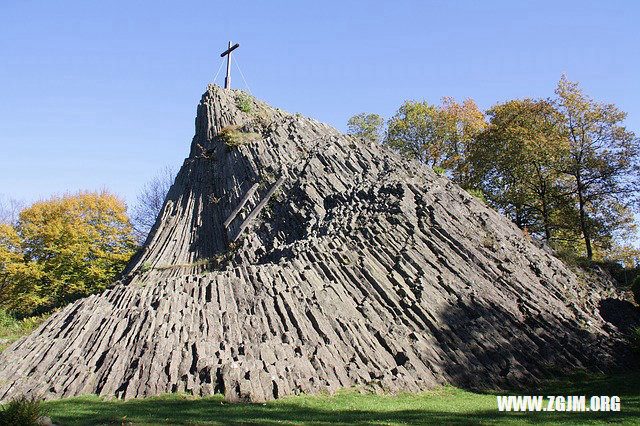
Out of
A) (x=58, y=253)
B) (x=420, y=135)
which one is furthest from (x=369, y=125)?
(x=58, y=253)

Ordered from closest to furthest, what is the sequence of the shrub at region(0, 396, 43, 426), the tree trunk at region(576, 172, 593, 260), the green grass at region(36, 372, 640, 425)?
the shrub at region(0, 396, 43, 426) < the green grass at region(36, 372, 640, 425) < the tree trunk at region(576, 172, 593, 260)

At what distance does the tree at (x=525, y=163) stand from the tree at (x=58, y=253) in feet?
91.4

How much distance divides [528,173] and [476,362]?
19.2m

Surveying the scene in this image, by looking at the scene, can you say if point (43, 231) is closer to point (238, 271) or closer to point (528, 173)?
point (238, 271)

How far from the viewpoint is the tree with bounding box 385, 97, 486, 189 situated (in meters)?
38.9

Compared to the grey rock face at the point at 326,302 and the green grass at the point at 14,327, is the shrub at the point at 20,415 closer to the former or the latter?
the grey rock face at the point at 326,302

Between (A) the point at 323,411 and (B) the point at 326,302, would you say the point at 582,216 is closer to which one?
(B) the point at 326,302

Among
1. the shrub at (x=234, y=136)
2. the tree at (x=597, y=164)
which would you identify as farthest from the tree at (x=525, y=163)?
the shrub at (x=234, y=136)

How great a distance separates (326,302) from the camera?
16.2 meters

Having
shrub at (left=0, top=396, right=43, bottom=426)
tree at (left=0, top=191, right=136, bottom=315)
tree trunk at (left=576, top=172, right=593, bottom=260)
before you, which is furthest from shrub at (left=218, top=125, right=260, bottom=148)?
tree trunk at (left=576, top=172, right=593, bottom=260)

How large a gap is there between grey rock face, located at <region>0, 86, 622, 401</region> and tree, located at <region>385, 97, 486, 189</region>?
15394 mm

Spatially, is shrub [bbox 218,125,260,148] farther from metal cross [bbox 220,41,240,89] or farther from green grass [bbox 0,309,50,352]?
green grass [bbox 0,309,50,352]

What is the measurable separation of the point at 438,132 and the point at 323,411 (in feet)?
105

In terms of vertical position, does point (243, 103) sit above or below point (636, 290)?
above
